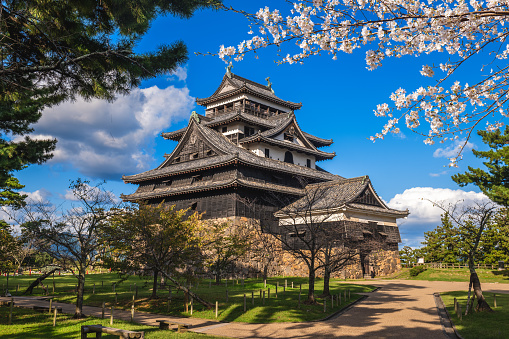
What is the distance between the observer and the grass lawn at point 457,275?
3005 cm

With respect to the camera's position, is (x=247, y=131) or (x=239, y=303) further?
(x=247, y=131)

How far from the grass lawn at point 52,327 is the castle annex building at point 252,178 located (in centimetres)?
1349

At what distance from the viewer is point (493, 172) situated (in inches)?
1162

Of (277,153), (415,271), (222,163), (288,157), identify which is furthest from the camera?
(288,157)

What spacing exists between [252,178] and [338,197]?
7.27m

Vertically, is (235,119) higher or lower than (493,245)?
higher

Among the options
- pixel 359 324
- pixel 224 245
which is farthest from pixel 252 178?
pixel 359 324

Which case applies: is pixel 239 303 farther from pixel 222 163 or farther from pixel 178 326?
pixel 222 163

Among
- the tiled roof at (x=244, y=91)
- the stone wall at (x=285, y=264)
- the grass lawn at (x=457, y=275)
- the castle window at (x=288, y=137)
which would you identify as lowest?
the grass lawn at (x=457, y=275)

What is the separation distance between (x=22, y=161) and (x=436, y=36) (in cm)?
2001

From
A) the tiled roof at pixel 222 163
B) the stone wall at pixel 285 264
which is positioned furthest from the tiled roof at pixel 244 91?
the stone wall at pixel 285 264

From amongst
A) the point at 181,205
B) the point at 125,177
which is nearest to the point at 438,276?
the point at 181,205

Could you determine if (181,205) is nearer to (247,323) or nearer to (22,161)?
(22,161)

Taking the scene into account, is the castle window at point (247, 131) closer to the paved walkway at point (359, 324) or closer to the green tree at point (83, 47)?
the paved walkway at point (359, 324)
